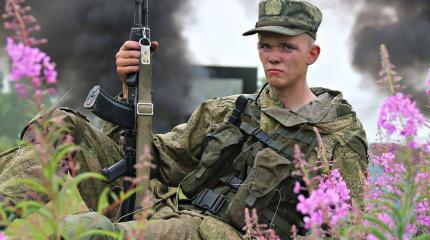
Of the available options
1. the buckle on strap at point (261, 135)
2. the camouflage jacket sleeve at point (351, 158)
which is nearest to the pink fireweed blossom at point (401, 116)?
the camouflage jacket sleeve at point (351, 158)

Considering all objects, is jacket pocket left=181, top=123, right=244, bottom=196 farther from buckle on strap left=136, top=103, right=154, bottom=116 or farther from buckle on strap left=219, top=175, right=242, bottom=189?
buckle on strap left=136, top=103, right=154, bottom=116

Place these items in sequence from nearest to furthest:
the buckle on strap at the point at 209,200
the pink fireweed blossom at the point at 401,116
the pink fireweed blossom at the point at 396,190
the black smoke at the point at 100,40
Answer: the pink fireweed blossom at the point at 401,116 < the pink fireweed blossom at the point at 396,190 < the buckle on strap at the point at 209,200 < the black smoke at the point at 100,40

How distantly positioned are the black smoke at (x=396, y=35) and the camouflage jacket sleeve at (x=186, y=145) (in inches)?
184

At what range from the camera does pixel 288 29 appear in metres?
3.70

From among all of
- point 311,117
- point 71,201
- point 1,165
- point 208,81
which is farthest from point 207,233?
point 208,81

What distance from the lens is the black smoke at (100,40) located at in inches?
444

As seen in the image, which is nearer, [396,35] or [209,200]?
[209,200]

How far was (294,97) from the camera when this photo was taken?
12.6ft

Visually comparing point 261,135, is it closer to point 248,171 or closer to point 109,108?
point 248,171

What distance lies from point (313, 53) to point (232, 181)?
802 mm

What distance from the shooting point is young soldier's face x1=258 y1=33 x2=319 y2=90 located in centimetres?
366

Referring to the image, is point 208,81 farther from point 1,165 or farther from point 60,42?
point 1,165

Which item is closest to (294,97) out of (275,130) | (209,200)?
(275,130)

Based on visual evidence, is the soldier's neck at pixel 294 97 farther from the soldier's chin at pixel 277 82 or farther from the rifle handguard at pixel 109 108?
the rifle handguard at pixel 109 108
